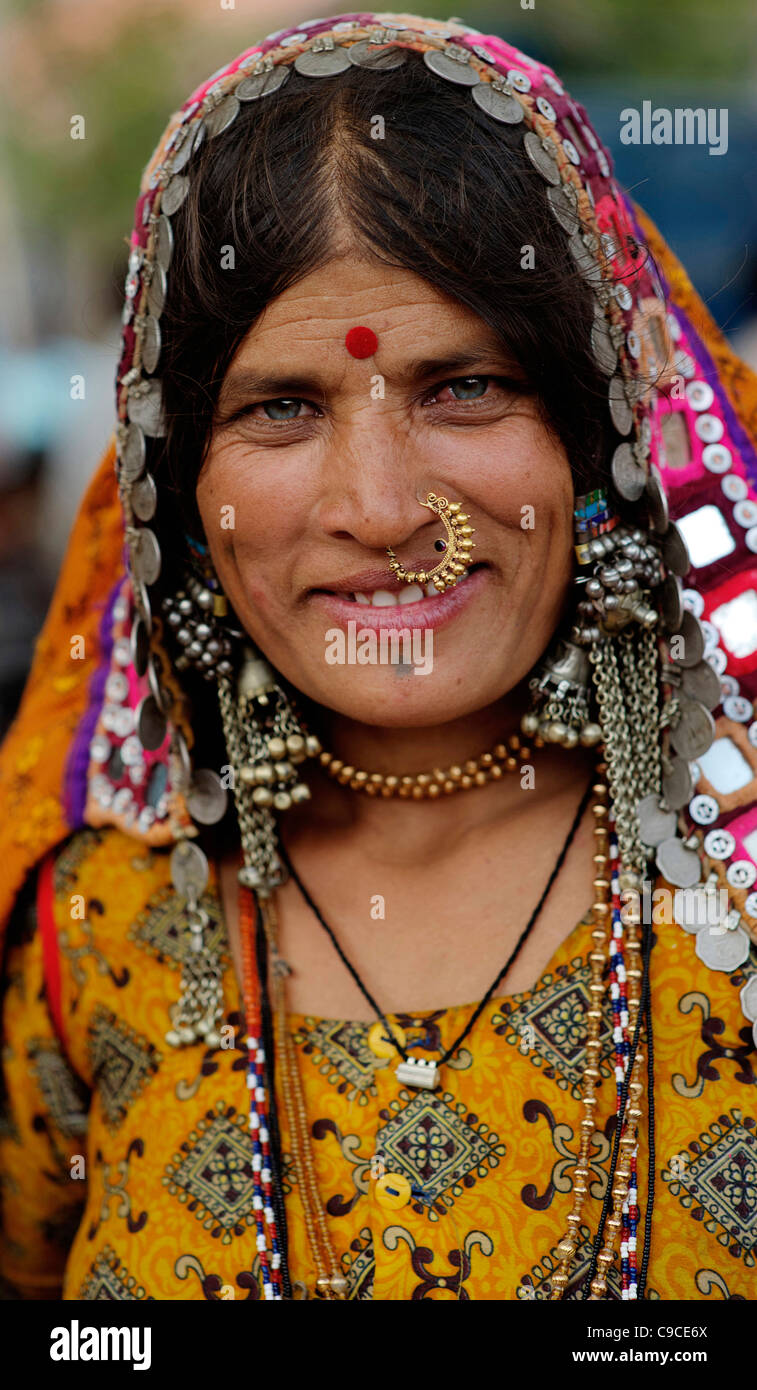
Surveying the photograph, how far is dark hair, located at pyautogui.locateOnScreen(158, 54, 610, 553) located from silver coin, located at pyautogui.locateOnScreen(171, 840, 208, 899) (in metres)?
0.69

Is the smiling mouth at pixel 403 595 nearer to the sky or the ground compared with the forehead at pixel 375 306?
nearer to the ground

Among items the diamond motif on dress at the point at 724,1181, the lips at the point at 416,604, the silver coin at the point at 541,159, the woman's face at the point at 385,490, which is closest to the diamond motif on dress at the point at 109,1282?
the diamond motif on dress at the point at 724,1181

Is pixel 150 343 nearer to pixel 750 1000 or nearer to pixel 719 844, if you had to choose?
pixel 719 844

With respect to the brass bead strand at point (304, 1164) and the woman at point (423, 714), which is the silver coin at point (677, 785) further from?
the brass bead strand at point (304, 1164)

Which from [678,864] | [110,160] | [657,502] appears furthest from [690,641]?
[110,160]

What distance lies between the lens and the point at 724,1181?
1.55m

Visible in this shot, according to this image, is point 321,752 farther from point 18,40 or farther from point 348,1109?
point 18,40

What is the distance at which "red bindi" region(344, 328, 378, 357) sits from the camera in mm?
1547

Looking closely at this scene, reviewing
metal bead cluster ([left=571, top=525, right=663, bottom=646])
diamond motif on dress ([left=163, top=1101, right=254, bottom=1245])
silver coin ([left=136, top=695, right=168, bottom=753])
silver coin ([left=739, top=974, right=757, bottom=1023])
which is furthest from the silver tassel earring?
silver coin ([left=739, top=974, right=757, bottom=1023])

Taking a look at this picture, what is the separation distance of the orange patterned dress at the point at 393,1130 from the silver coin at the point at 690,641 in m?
0.35

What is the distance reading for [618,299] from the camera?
168 centimetres

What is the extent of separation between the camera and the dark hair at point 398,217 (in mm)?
1551

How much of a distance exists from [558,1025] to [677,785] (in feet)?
1.14
